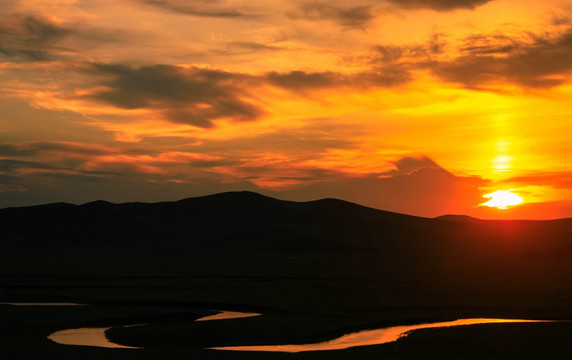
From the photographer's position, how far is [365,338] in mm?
38844

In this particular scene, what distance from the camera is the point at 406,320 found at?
151 feet

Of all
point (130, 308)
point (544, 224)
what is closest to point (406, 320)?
point (130, 308)

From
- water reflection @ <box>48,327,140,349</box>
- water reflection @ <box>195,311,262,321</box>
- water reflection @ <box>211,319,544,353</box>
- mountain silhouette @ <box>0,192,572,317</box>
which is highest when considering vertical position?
mountain silhouette @ <box>0,192,572,317</box>

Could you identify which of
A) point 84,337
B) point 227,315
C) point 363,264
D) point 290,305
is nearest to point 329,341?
point 227,315

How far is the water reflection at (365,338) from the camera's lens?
35812 millimetres

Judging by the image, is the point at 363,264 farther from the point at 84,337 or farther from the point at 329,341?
the point at 84,337

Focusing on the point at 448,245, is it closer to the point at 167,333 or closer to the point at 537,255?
the point at 537,255

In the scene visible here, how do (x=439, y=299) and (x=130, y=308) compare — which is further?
(x=439, y=299)

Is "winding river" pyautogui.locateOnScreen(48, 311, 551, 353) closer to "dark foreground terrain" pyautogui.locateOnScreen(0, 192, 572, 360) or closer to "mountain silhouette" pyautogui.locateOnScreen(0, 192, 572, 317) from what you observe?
"dark foreground terrain" pyautogui.locateOnScreen(0, 192, 572, 360)

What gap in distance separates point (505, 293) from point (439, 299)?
688cm

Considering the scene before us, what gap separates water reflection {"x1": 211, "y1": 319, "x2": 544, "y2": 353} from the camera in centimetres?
3581

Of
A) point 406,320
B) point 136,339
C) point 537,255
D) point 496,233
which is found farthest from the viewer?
point 496,233

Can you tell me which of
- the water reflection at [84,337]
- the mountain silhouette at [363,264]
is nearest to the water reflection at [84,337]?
the water reflection at [84,337]

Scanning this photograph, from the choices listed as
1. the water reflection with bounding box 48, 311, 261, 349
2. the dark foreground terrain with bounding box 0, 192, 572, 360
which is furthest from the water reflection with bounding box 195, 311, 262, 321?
the water reflection with bounding box 48, 311, 261, 349
